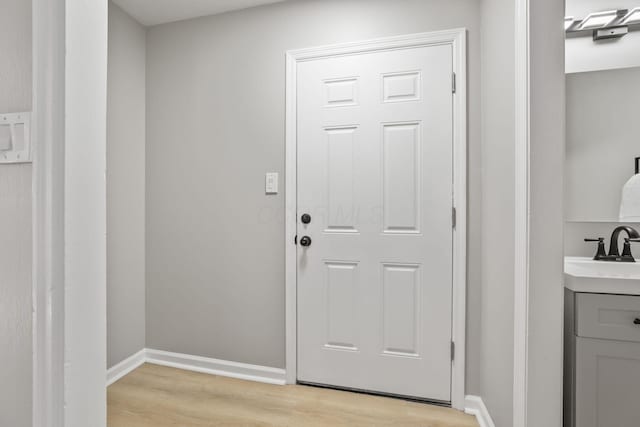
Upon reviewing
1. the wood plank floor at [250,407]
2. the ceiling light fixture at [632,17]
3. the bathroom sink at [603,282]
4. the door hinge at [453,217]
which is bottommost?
the wood plank floor at [250,407]

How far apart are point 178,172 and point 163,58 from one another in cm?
82

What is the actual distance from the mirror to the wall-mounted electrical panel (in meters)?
2.15

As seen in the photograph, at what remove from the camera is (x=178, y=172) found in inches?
91.6

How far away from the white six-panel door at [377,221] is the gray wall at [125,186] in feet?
3.87

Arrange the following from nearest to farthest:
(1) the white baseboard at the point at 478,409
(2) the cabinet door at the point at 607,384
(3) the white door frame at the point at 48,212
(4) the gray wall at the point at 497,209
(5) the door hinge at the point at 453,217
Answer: (3) the white door frame at the point at 48,212 < (2) the cabinet door at the point at 607,384 < (4) the gray wall at the point at 497,209 < (1) the white baseboard at the point at 478,409 < (5) the door hinge at the point at 453,217

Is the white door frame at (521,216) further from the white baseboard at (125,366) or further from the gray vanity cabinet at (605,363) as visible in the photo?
the white baseboard at (125,366)

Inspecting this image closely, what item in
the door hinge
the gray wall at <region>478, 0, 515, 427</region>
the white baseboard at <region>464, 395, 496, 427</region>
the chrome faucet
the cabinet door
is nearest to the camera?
the cabinet door

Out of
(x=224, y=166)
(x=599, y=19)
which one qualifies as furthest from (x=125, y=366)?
(x=599, y=19)

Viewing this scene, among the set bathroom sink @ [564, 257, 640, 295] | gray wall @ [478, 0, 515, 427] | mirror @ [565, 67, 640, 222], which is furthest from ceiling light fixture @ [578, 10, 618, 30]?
bathroom sink @ [564, 257, 640, 295]

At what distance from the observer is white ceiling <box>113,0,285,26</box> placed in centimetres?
210

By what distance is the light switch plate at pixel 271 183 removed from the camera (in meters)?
2.11

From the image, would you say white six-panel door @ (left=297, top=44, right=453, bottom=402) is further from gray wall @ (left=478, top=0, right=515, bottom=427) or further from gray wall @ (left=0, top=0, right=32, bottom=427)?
gray wall @ (left=0, top=0, right=32, bottom=427)

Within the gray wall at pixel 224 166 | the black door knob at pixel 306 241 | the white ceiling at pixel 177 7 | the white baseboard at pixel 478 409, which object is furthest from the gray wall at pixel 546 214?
the white ceiling at pixel 177 7

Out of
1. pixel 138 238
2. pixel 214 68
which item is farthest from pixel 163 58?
pixel 138 238
